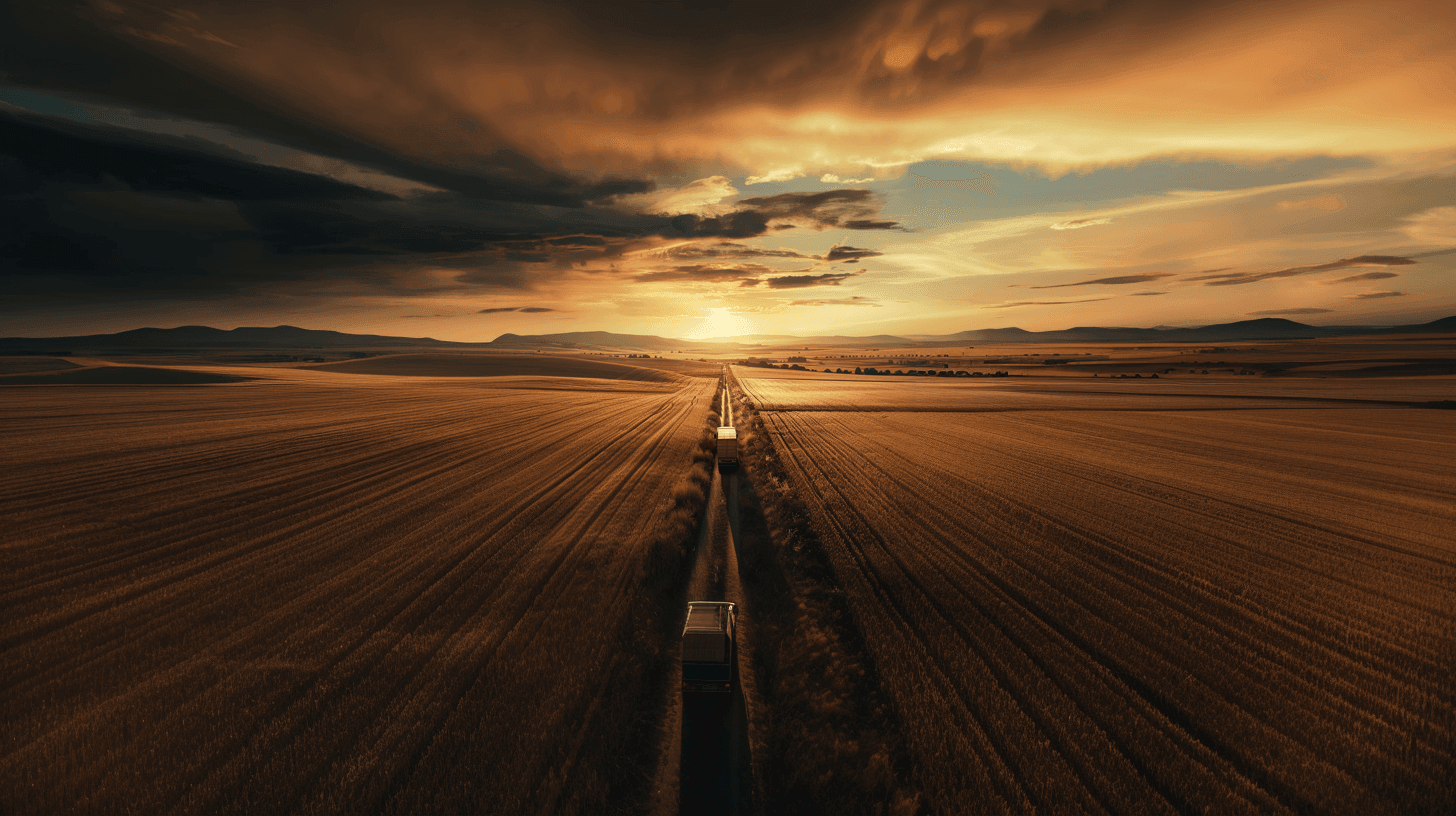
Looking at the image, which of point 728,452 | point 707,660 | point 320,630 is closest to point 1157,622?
point 707,660

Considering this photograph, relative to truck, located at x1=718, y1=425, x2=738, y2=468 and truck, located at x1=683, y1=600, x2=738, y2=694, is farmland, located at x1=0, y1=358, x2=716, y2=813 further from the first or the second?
truck, located at x1=718, y1=425, x2=738, y2=468

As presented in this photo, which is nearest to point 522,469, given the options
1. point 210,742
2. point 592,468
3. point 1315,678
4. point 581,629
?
point 592,468

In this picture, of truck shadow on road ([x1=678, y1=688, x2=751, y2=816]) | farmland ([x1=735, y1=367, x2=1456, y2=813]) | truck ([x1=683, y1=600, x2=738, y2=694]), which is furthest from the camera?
truck ([x1=683, y1=600, x2=738, y2=694])

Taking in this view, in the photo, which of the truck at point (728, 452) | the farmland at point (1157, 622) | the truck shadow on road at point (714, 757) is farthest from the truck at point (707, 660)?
the truck at point (728, 452)

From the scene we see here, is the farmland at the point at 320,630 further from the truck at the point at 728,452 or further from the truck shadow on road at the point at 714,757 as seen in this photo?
the truck at the point at 728,452

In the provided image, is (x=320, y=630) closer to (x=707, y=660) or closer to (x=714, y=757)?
(x=707, y=660)

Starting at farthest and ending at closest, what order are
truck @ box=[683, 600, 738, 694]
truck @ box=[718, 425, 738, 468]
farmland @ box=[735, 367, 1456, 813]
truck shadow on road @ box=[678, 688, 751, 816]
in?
truck @ box=[718, 425, 738, 468], truck @ box=[683, 600, 738, 694], truck shadow on road @ box=[678, 688, 751, 816], farmland @ box=[735, 367, 1456, 813]

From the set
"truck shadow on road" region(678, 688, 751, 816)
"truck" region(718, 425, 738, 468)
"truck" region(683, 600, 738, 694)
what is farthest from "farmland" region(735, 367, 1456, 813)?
"truck" region(718, 425, 738, 468)

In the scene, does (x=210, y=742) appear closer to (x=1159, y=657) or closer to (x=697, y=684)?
(x=697, y=684)
